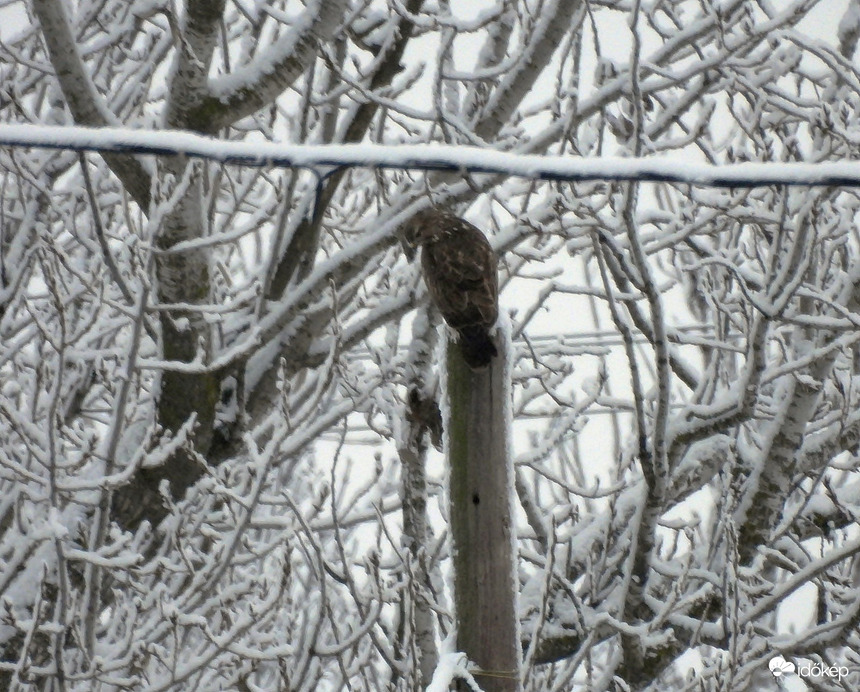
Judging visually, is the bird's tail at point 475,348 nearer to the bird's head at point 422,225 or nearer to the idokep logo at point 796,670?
the bird's head at point 422,225

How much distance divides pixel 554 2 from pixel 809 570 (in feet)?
8.14

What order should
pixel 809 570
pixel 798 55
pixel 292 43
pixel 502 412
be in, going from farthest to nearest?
pixel 798 55
pixel 292 43
pixel 809 570
pixel 502 412

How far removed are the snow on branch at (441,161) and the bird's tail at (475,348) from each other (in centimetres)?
35

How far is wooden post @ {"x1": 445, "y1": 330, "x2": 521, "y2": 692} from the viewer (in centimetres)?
190

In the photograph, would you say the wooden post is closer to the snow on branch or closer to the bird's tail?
the bird's tail

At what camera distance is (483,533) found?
1.91 m

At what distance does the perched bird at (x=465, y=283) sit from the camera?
6.48ft

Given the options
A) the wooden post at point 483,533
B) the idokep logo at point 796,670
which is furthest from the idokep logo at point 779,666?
the wooden post at point 483,533

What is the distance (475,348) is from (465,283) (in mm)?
304

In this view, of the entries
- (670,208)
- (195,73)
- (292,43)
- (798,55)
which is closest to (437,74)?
(292,43)

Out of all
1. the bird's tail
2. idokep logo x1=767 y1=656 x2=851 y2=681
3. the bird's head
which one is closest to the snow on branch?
the bird's tail

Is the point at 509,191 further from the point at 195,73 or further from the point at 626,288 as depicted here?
the point at 195,73

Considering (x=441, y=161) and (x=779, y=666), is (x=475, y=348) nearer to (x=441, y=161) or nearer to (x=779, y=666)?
(x=441, y=161)

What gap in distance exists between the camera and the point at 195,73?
3.81m
